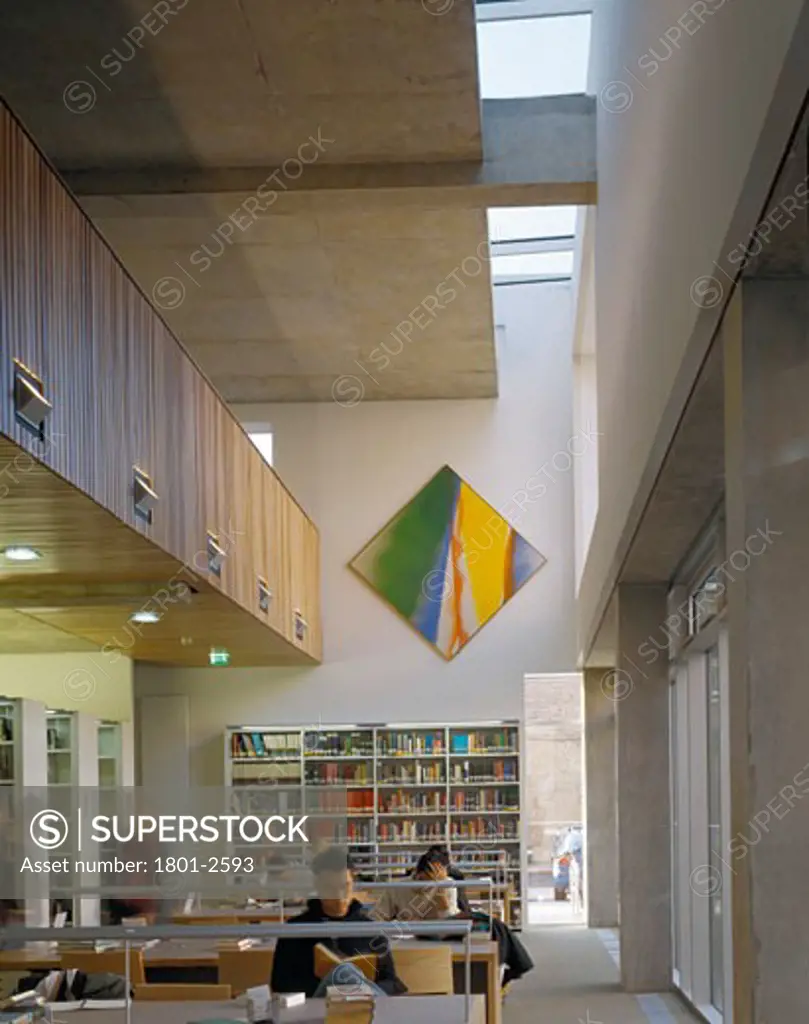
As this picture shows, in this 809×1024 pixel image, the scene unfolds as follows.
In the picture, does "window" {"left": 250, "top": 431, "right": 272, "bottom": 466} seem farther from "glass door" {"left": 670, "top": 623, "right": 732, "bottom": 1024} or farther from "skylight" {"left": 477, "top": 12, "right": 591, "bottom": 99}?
"glass door" {"left": 670, "top": 623, "right": 732, "bottom": 1024}

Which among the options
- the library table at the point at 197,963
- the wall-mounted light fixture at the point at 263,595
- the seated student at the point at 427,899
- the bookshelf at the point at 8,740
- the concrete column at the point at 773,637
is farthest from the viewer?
the wall-mounted light fixture at the point at 263,595

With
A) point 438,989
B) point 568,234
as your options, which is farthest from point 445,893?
point 568,234

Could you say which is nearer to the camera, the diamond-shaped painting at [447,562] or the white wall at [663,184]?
the white wall at [663,184]

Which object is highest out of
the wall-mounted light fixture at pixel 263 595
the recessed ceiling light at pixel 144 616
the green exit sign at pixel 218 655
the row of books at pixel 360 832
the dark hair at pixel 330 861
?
the wall-mounted light fixture at pixel 263 595

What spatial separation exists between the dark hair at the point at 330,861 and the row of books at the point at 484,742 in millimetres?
8543

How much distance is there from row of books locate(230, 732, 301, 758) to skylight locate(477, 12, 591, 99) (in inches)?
281

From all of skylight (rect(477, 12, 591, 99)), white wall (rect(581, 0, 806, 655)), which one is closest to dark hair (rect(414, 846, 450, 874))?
white wall (rect(581, 0, 806, 655))

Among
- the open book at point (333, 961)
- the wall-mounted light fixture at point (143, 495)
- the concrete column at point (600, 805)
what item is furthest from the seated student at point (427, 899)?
the concrete column at point (600, 805)

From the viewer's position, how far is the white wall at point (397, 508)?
50.5 feet

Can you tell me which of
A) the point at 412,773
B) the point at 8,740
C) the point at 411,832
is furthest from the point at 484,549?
the point at 8,740

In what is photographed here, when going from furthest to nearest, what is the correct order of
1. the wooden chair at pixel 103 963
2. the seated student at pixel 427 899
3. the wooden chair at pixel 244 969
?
the seated student at pixel 427 899 → the wooden chair at pixel 244 969 → the wooden chair at pixel 103 963

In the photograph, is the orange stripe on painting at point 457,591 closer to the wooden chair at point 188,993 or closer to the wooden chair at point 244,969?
the wooden chair at point 244,969

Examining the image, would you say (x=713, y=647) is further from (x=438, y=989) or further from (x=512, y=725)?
(x=512, y=725)

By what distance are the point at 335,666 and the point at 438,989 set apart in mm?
8551
